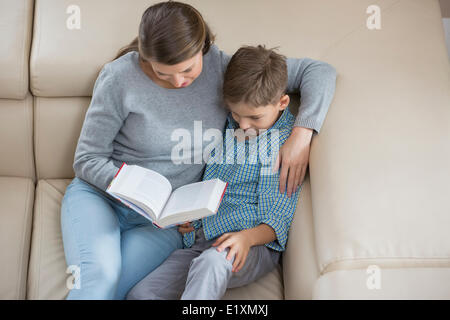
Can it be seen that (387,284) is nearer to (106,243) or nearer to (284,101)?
(284,101)

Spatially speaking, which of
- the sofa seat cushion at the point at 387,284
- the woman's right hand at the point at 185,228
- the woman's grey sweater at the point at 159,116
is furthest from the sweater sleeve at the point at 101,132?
the sofa seat cushion at the point at 387,284

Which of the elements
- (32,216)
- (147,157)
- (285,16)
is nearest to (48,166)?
(32,216)

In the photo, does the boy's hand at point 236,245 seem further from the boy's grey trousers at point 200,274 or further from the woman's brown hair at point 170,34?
the woman's brown hair at point 170,34

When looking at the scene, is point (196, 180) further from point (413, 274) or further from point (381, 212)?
point (413, 274)

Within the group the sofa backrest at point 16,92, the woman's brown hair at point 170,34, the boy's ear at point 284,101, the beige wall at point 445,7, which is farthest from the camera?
the beige wall at point 445,7

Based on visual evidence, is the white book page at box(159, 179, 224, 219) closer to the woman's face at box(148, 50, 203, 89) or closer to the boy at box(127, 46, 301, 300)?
the boy at box(127, 46, 301, 300)

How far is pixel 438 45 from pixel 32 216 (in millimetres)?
1354

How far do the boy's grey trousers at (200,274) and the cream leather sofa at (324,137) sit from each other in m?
0.05

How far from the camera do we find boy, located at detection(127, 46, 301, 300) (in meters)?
1.24

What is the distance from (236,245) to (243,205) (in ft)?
0.54

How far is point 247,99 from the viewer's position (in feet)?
4.21

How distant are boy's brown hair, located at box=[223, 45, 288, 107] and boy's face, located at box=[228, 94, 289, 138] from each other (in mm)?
16

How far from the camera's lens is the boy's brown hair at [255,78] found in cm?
128
